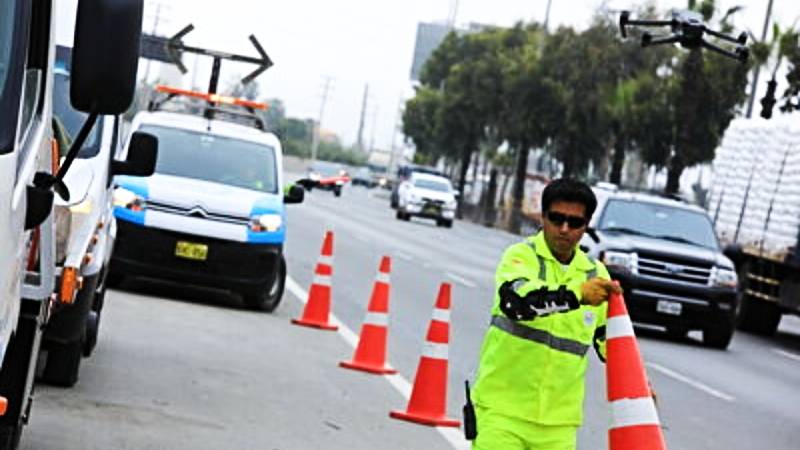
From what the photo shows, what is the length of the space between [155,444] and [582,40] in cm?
6210

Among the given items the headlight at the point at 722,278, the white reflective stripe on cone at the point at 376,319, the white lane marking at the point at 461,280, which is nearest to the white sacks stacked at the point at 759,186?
the headlight at the point at 722,278

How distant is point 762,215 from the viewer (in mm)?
30562

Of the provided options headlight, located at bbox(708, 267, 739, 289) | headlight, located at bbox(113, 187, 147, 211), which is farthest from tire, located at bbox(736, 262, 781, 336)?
headlight, located at bbox(113, 187, 147, 211)

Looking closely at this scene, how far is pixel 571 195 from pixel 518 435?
88cm

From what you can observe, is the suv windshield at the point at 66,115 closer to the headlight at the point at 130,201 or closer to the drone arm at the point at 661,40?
the headlight at the point at 130,201

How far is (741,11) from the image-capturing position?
58.0m

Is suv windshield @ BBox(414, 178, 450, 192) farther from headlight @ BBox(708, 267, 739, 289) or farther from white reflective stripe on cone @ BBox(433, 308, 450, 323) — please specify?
white reflective stripe on cone @ BBox(433, 308, 450, 323)

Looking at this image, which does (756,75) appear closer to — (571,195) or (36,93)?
(571,195)

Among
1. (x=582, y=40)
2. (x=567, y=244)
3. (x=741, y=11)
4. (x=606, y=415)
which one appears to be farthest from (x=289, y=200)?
(x=582, y=40)

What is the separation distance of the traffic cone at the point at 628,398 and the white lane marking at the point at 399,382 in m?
5.31

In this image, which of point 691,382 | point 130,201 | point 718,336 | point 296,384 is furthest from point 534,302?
point 718,336

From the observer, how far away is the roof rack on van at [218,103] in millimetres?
22266

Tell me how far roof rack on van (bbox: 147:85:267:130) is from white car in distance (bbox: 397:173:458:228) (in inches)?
1627

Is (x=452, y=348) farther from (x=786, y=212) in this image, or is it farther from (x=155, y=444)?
(x=786, y=212)
